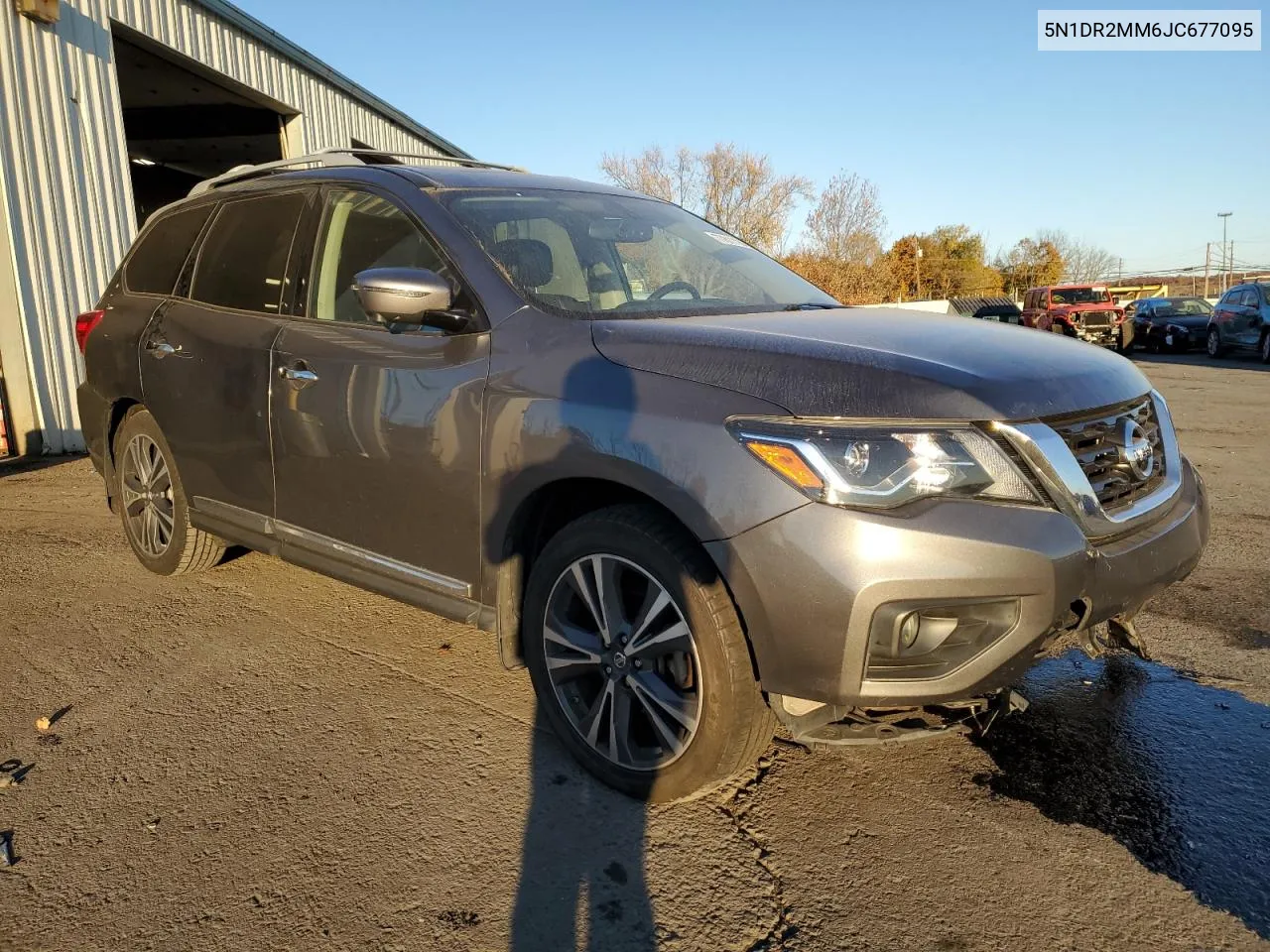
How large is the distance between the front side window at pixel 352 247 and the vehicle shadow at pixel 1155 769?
259cm

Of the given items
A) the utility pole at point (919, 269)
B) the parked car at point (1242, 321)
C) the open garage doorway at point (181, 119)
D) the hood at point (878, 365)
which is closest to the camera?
the hood at point (878, 365)

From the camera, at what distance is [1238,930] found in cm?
199

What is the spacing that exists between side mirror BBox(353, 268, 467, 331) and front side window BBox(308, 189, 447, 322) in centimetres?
37

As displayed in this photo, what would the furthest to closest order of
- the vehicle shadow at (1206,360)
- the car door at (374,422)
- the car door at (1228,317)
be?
the car door at (1228,317)
the vehicle shadow at (1206,360)
the car door at (374,422)

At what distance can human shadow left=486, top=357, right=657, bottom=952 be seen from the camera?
204cm

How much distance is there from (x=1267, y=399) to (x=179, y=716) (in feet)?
44.4

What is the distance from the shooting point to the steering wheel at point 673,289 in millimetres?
3119

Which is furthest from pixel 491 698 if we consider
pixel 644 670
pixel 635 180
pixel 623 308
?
pixel 635 180

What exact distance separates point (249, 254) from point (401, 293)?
1521mm

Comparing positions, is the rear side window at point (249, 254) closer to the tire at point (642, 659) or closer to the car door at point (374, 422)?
the car door at point (374, 422)

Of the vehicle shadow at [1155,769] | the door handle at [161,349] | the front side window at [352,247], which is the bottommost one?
the vehicle shadow at [1155,769]

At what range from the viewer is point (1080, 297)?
25.4 metres

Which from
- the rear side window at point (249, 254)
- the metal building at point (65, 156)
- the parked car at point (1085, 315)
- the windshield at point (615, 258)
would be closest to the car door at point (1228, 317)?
the parked car at point (1085, 315)

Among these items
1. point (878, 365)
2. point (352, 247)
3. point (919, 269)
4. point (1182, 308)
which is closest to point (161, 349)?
point (352, 247)
